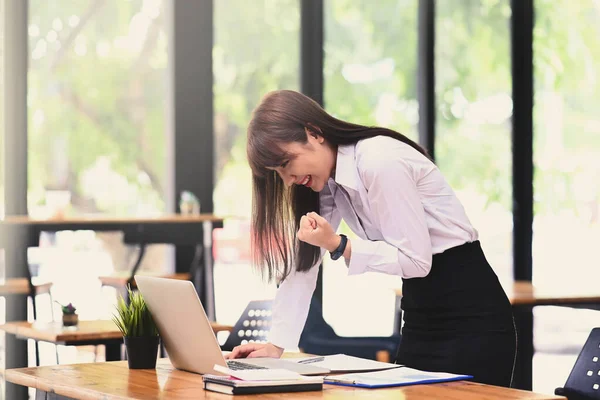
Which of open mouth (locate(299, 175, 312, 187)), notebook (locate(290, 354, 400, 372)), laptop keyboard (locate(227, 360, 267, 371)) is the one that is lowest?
notebook (locate(290, 354, 400, 372))

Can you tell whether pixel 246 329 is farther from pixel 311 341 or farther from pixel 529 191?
pixel 529 191

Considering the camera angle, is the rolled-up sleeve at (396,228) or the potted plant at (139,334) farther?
the potted plant at (139,334)

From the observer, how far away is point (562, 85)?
312 inches

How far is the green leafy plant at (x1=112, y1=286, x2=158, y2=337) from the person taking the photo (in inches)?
98.4

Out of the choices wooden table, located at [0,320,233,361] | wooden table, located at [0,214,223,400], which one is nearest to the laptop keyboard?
wooden table, located at [0,320,233,361]

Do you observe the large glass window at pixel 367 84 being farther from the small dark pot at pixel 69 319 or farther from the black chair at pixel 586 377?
the black chair at pixel 586 377

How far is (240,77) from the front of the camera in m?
7.44

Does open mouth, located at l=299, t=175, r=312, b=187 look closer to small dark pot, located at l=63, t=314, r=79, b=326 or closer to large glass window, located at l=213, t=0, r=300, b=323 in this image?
small dark pot, located at l=63, t=314, r=79, b=326

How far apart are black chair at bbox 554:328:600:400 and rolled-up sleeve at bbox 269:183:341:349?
2.57ft

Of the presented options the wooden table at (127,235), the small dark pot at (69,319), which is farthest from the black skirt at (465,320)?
the wooden table at (127,235)

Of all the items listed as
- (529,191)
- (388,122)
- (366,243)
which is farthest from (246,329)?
(529,191)

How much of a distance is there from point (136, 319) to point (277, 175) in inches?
20.8

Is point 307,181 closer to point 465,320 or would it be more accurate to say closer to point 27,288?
point 465,320

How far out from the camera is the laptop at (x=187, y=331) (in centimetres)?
225
